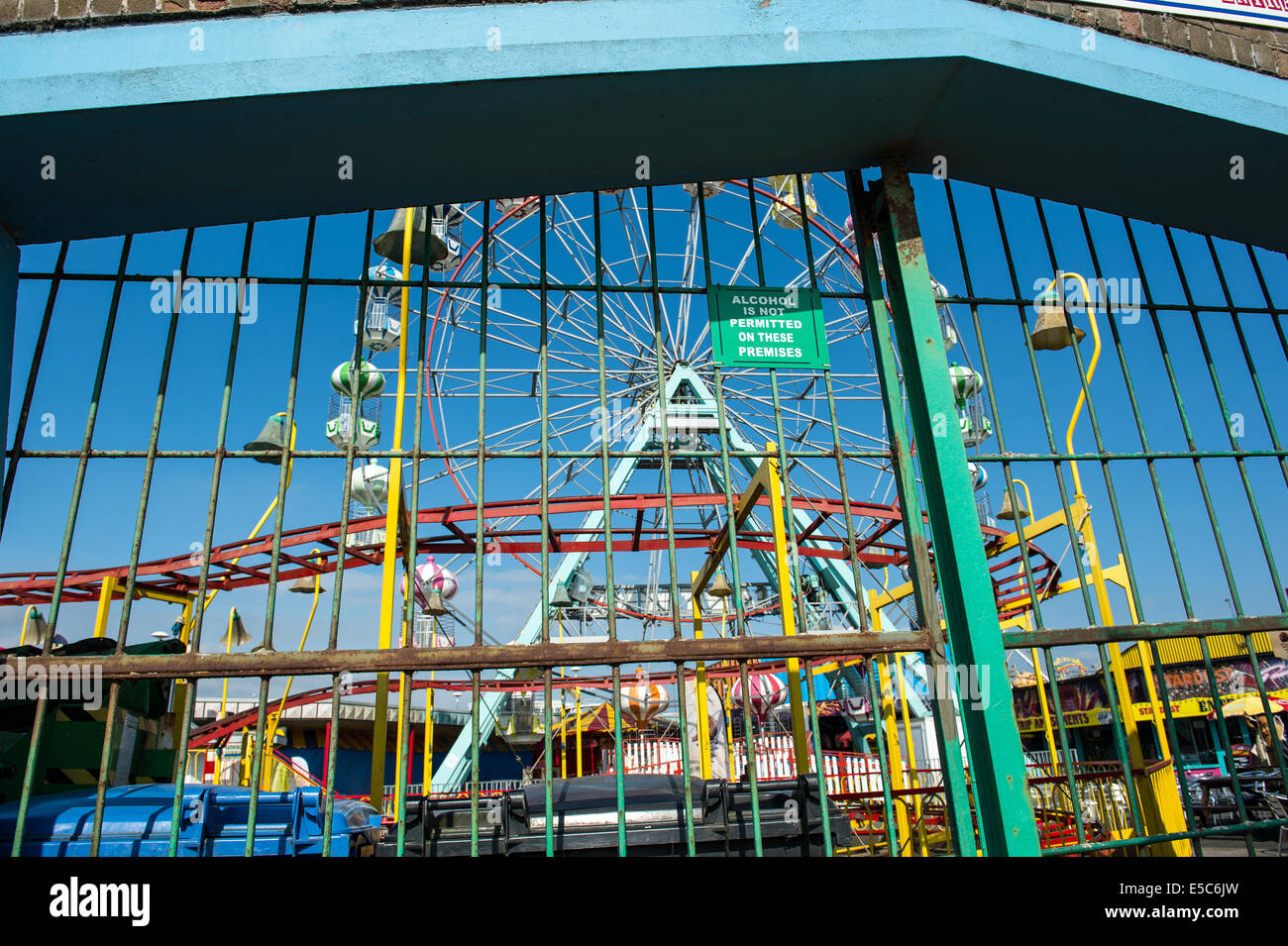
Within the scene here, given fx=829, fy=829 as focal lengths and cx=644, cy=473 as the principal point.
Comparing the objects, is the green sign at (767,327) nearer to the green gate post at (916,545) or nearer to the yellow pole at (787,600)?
the green gate post at (916,545)

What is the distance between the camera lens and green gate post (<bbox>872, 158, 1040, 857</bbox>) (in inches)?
122

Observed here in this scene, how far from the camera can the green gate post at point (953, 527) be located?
3.09 meters

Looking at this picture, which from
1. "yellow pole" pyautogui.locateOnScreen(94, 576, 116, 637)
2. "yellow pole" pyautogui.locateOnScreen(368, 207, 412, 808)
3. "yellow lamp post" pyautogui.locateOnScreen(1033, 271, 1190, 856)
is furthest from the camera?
"yellow pole" pyautogui.locateOnScreen(94, 576, 116, 637)

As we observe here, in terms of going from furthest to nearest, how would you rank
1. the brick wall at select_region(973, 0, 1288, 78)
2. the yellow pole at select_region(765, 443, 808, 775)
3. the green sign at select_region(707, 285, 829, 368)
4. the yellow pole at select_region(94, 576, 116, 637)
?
the yellow pole at select_region(94, 576, 116, 637), the yellow pole at select_region(765, 443, 808, 775), the green sign at select_region(707, 285, 829, 368), the brick wall at select_region(973, 0, 1288, 78)

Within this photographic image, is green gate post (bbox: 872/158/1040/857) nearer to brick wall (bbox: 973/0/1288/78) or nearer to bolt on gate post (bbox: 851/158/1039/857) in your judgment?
bolt on gate post (bbox: 851/158/1039/857)

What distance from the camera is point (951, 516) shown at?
3363 millimetres

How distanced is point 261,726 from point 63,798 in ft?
5.04

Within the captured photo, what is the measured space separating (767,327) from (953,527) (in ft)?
4.02

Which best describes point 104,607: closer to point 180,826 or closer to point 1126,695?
point 180,826

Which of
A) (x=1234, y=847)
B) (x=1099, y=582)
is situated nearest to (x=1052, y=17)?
(x=1099, y=582)

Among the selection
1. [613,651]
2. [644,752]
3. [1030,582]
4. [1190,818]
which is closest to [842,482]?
[1030,582]

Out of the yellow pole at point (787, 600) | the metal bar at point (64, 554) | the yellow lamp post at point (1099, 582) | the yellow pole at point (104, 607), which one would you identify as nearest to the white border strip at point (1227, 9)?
the yellow lamp post at point (1099, 582)

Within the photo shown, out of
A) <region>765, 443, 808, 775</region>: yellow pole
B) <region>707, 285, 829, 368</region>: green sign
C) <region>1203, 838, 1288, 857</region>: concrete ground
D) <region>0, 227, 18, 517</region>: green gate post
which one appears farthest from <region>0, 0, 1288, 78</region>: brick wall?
<region>1203, 838, 1288, 857</region>: concrete ground

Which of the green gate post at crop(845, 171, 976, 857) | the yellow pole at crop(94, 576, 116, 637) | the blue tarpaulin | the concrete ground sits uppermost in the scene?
the yellow pole at crop(94, 576, 116, 637)
